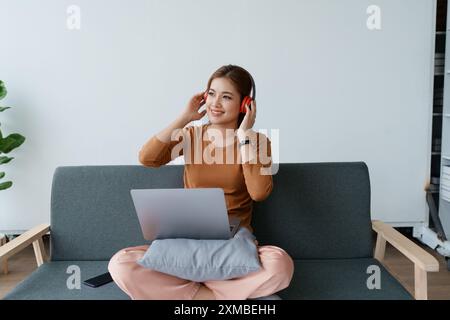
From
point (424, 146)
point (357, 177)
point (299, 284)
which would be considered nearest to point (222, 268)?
point (299, 284)

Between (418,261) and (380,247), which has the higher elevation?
(418,261)

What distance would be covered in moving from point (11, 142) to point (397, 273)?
242cm

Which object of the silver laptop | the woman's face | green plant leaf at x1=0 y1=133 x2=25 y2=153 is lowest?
the silver laptop

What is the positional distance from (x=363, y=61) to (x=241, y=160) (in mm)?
1575

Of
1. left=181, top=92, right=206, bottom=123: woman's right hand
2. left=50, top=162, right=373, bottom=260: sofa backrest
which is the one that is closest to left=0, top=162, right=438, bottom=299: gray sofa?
left=50, top=162, right=373, bottom=260: sofa backrest

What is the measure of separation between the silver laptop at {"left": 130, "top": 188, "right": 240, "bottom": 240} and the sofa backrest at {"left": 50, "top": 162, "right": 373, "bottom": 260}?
325 mm

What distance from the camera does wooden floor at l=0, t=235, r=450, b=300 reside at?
2236mm

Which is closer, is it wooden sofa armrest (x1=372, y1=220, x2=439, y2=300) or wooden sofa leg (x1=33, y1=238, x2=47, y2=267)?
wooden sofa armrest (x1=372, y1=220, x2=439, y2=300)

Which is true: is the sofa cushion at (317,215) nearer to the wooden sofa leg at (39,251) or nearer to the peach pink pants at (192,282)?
the peach pink pants at (192,282)

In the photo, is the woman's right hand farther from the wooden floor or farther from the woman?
the wooden floor

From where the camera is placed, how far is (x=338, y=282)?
1.53 metres

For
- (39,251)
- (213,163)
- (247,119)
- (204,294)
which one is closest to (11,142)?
(39,251)

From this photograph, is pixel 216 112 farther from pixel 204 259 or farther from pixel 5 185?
pixel 5 185
